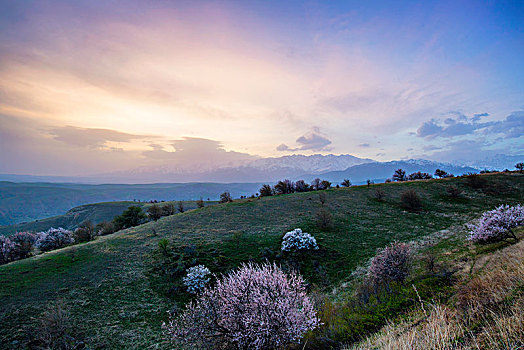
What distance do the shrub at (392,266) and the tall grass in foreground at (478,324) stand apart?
6034 mm

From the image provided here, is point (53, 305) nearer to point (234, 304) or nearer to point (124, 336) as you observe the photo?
point (124, 336)

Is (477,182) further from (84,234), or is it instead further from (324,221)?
(84,234)

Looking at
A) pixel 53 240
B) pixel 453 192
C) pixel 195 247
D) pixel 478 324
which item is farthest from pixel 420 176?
pixel 53 240

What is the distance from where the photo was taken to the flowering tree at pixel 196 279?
59.4 ft

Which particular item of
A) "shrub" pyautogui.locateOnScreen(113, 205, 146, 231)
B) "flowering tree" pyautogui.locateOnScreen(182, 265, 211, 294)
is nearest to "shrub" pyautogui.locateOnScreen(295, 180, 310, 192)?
"shrub" pyautogui.locateOnScreen(113, 205, 146, 231)

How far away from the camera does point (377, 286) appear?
1198cm

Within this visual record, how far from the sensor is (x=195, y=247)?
24359 mm

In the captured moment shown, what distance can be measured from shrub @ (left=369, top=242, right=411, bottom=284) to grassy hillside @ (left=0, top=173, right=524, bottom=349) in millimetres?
6614

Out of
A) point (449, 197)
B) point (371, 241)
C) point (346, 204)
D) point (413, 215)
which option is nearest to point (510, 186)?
point (449, 197)

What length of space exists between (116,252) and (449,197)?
201 ft

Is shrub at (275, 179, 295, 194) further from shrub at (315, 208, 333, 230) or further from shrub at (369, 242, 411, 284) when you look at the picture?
shrub at (369, 242, 411, 284)

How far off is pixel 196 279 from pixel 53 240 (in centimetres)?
3593

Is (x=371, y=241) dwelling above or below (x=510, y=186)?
below

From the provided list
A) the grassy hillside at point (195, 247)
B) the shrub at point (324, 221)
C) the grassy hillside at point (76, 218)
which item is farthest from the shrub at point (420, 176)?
the grassy hillside at point (76, 218)
